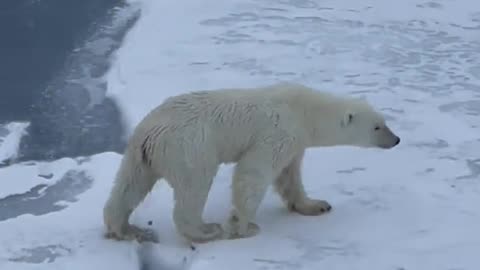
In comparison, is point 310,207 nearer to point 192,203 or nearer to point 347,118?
point 347,118

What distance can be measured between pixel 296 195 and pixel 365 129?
0.42m

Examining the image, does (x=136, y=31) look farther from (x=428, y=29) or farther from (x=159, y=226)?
(x=159, y=226)

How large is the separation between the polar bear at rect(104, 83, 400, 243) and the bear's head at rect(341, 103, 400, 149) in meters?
0.05

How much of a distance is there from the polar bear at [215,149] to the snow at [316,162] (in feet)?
0.39

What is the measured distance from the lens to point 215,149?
392 centimetres

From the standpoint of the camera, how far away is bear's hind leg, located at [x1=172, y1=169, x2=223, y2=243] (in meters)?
3.83

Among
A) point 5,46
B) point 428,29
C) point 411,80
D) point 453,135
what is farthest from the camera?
point 428,29

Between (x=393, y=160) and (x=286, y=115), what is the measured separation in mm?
1084

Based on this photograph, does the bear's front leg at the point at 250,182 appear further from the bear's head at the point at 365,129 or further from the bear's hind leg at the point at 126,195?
the bear's head at the point at 365,129

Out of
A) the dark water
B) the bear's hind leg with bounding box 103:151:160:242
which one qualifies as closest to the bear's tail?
the bear's hind leg with bounding box 103:151:160:242

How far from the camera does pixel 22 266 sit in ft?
12.5

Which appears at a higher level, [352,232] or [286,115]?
[286,115]

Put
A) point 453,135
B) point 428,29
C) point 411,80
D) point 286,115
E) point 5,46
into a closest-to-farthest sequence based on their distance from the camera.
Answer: point 286,115, point 453,135, point 411,80, point 5,46, point 428,29

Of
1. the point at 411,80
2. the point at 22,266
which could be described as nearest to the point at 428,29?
the point at 411,80
